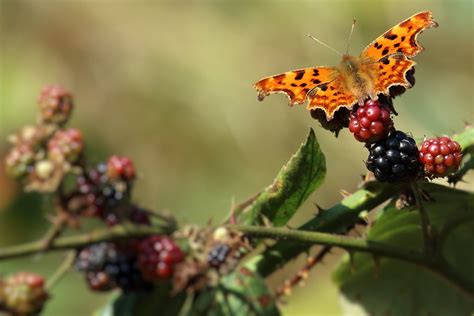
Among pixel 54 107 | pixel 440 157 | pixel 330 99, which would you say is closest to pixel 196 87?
pixel 54 107

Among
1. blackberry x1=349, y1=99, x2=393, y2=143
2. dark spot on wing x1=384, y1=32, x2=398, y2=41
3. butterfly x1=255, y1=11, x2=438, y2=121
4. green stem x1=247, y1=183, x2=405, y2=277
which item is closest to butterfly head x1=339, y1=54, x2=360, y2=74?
butterfly x1=255, y1=11, x2=438, y2=121

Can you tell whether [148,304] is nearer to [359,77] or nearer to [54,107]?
[54,107]

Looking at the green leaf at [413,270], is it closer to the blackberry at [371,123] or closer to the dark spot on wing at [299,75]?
the blackberry at [371,123]

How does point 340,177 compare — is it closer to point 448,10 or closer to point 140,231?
point 448,10

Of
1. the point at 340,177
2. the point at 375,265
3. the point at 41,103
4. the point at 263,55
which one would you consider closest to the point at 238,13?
the point at 263,55

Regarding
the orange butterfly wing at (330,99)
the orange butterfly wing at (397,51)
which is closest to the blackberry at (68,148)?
the orange butterfly wing at (330,99)
